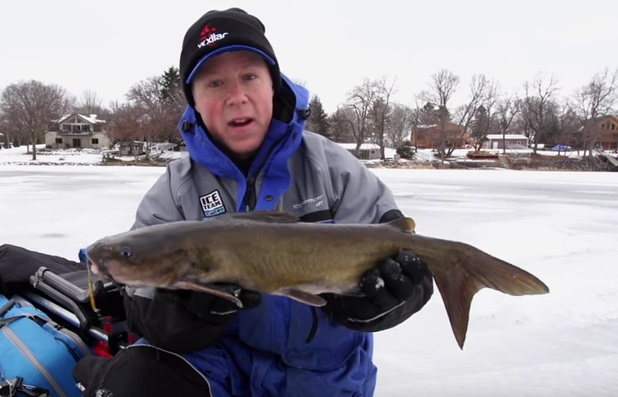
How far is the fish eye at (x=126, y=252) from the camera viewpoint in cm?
166

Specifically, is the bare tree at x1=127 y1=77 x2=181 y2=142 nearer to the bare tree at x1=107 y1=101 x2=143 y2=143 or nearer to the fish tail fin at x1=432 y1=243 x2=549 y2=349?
the bare tree at x1=107 y1=101 x2=143 y2=143

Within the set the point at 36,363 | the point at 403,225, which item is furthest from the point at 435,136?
the point at 36,363

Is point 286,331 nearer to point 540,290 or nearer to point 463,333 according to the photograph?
point 463,333

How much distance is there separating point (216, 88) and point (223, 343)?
1343 mm

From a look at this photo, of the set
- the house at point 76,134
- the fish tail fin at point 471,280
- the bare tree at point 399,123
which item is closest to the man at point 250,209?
the fish tail fin at point 471,280

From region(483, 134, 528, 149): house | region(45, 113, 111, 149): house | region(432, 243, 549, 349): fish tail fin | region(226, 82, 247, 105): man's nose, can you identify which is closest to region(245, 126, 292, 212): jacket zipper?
region(226, 82, 247, 105): man's nose

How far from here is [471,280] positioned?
195cm

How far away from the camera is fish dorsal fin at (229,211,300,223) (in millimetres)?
1884

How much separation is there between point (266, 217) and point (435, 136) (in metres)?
64.7

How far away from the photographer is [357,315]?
6.86 ft

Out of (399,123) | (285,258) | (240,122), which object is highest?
(399,123)

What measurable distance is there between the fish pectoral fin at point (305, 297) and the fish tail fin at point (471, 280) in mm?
558

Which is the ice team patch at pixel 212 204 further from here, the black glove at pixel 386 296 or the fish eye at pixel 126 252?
the fish eye at pixel 126 252

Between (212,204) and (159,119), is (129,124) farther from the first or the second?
(212,204)
